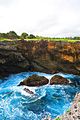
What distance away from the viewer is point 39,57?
30328 mm

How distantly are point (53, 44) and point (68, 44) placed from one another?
4.66ft

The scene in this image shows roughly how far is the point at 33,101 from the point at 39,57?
9266 millimetres

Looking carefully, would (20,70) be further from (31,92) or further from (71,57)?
(31,92)

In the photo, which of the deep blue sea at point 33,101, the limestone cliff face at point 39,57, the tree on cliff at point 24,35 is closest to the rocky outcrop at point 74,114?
the deep blue sea at point 33,101

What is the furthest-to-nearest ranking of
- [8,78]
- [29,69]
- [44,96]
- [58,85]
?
[29,69]
[8,78]
[58,85]
[44,96]

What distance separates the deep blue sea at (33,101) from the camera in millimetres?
19219

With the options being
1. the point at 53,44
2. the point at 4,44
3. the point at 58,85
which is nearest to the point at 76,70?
the point at 53,44

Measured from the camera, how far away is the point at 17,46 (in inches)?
1185

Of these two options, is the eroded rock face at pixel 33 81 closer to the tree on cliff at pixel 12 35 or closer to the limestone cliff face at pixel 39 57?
the limestone cliff face at pixel 39 57

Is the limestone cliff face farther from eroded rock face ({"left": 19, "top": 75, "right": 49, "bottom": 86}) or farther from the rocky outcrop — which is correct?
the rocky outcrop

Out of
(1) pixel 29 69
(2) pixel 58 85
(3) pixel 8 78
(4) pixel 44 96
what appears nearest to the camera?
(4) pixel 44 96

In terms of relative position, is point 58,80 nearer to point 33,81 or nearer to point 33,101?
point 33,81

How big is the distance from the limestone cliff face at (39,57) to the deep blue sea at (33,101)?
3.16 m

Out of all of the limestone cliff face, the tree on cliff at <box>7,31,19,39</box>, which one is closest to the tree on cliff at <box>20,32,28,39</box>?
the tree on cliff at <box>7,31,19,39</box>
